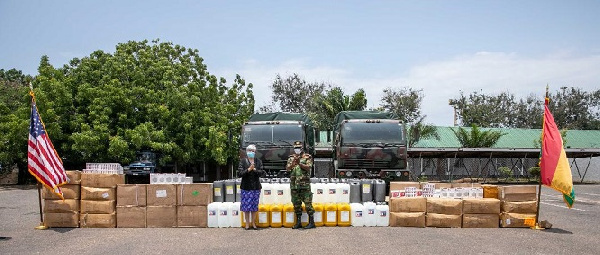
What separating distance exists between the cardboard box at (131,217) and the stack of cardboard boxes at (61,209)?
35.5 inches

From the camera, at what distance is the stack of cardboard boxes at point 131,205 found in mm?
11062

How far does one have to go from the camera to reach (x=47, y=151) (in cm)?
1095

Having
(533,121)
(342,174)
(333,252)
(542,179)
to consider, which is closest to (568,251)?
(542,179)

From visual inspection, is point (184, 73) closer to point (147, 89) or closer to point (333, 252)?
point (147, 89)

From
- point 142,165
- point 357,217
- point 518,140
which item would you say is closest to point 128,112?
point 142,165

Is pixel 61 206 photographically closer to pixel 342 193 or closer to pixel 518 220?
pixel 342 193

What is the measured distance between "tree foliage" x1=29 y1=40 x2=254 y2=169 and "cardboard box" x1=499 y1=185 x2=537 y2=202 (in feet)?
62.2

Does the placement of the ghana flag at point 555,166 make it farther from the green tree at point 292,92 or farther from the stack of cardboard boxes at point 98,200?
the green tree at point 292,92

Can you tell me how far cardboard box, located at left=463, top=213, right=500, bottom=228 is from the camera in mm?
11055

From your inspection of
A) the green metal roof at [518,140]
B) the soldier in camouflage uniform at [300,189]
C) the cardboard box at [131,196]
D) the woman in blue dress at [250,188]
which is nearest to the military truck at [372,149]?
the soldier in camouflage uniform at [300,189]

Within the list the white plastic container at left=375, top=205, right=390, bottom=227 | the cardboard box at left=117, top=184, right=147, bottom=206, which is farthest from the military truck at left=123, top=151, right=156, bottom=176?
the white plastic container at left=375, top=205, right=390, bottom=227

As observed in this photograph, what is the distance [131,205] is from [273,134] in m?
6.96

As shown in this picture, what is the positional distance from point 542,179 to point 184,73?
25086 mm

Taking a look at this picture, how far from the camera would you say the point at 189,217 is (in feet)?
36.3
